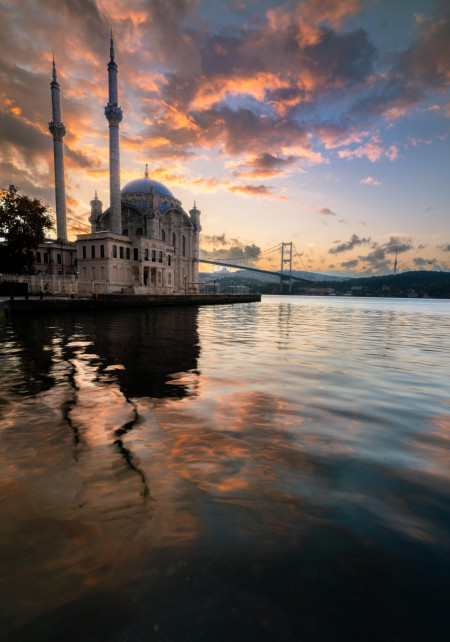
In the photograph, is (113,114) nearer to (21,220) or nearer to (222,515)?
(21,220)

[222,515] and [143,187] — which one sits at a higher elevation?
[143,187]

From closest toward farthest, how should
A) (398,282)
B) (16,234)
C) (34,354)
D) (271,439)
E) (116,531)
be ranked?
1. (116,531)
2. (271,439)
3. (34,354)
4. (16,234)
5. (398,282)

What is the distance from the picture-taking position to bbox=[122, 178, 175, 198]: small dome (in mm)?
54969

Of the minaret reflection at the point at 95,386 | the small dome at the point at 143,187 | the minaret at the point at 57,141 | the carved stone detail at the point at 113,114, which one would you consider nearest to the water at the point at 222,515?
the minaret reflection at the point at 95,386

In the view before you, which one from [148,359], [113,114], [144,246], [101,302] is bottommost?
[148,359]

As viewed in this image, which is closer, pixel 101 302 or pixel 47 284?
pixel 101 302

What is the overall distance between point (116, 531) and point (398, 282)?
495 ft

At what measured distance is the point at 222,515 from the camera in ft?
7.45

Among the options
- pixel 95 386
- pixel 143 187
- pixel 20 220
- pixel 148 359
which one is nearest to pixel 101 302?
pixel 20 220

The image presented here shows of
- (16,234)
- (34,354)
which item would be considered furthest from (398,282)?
(34,354)

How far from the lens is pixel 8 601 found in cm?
159

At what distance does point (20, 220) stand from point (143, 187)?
27.5 meters

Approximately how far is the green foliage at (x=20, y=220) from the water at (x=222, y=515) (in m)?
32.8

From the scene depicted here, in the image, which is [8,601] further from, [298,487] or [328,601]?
[298,487]
